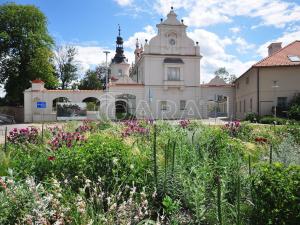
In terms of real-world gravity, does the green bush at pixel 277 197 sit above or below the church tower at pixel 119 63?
below

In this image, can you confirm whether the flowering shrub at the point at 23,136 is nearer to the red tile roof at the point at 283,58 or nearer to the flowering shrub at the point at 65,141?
the flowering shrub at the point at 65,141

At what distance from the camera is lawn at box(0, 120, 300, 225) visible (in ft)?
10.6

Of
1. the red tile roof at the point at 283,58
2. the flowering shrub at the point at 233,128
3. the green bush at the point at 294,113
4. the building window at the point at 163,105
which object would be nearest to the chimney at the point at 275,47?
the red tile roof at the point at 283,58

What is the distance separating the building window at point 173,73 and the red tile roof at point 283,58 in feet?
30.4

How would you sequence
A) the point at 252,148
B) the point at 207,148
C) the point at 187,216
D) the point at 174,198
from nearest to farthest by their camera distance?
the point at 187,216 → the point at 174,198 → the point at 207,148 → the point at 252,148

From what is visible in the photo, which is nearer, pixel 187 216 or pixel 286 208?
pixel 286 208

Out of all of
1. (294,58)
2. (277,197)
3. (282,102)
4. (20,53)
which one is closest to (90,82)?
(20,53)

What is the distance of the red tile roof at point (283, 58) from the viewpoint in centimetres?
3231

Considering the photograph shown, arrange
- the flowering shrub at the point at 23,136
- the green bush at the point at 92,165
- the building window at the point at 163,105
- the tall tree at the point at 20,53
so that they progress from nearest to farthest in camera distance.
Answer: the green bush at the point at 92,165 < the flowering shrub at the point at 23,136 < the building window at the point at 163,105 < the tall tree at the point at 20,53

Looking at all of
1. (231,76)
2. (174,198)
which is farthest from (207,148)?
(231,76)

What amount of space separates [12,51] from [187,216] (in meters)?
40.8

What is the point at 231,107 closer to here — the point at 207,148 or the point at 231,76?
the point at 207,148

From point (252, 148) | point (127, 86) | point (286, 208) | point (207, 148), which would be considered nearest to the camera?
point (286, 208)

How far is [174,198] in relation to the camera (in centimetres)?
418
